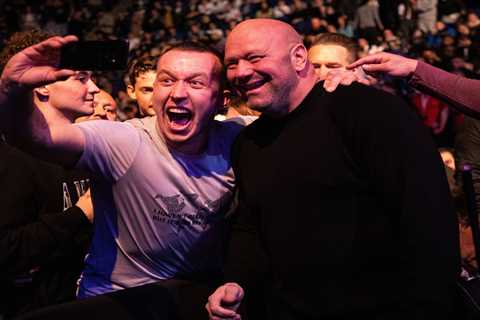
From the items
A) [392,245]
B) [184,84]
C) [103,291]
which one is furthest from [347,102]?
[103,291]

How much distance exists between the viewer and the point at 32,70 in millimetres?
2115

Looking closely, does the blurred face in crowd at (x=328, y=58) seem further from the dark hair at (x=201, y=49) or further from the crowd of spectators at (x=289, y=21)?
the crowd of spectators at (x=289, y=21)

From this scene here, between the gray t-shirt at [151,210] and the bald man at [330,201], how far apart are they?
19 centimetres

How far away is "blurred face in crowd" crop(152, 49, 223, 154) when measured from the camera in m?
2.95

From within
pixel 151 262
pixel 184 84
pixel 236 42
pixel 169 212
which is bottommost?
pixel 151 262

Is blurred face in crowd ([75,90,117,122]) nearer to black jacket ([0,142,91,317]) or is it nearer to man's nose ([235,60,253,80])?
black jacket ([0,142,91,317])

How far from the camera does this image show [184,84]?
9.83 ft

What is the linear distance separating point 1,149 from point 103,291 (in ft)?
2.65

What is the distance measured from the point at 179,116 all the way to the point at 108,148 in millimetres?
378

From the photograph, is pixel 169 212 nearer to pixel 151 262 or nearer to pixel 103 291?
pixel 151 262

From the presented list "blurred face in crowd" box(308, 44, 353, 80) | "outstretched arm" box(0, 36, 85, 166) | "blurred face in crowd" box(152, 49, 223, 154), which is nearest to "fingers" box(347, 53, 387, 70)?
"blurred face in crowd" box(152, 49, 223, 154)

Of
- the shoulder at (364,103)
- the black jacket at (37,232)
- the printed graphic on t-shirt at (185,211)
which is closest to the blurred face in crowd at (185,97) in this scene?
the printed graphic on t-shirt at (185,211)

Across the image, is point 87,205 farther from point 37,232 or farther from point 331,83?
point 331,83

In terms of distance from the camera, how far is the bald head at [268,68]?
2.68 metres
